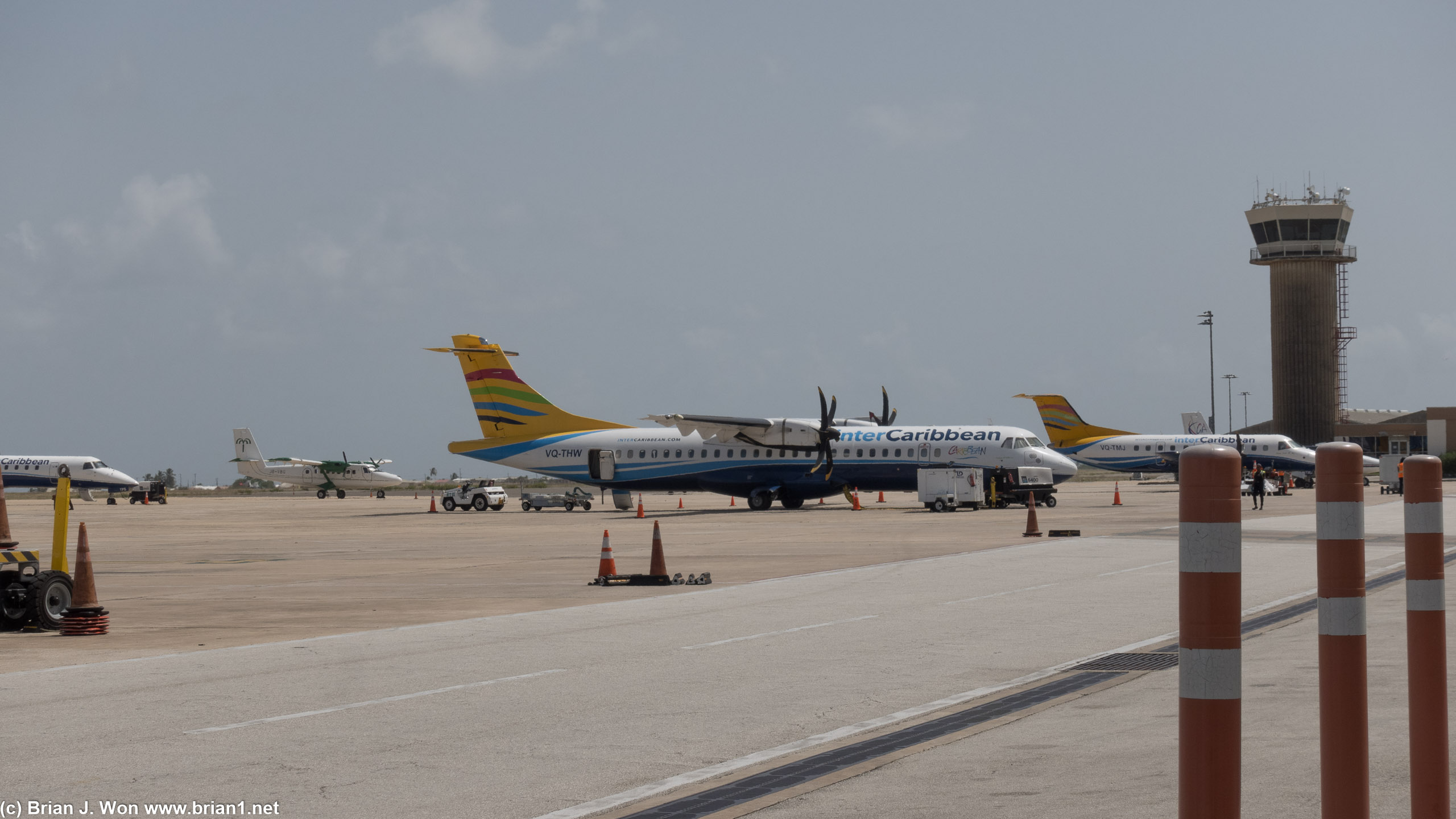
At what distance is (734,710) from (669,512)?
135 ft

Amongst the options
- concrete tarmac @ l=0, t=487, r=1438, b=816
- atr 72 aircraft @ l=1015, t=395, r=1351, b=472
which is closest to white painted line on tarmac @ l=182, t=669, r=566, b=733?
concrete tarmac @ l=0, t=487, r=1438, b=816

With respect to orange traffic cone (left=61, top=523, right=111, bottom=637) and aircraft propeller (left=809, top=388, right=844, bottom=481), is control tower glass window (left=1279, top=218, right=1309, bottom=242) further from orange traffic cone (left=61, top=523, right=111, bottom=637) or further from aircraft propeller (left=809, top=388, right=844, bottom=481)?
orange traffic cone (left=61, top=523, right=111, bottom=637)

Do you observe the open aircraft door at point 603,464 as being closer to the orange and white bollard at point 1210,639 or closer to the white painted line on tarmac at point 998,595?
the white painted line on tarmac at point 998,595

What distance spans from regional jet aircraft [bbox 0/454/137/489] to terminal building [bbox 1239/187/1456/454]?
81.4 metres

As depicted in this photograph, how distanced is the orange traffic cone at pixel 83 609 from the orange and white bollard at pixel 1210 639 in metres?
12.2

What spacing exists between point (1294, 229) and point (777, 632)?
98.1m

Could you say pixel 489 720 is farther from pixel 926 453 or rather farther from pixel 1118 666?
pixel 926 453

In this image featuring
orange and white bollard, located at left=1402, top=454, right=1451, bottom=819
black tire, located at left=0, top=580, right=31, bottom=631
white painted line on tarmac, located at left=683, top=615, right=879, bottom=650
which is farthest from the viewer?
black tire, located at left=0, top=580, right=31, bottom=631

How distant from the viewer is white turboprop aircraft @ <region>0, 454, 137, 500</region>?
7069 cm

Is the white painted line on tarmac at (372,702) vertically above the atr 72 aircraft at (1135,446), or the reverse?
the atr 72 aircraft at (1135,446)

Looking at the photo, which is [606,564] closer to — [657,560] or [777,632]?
[657,560]

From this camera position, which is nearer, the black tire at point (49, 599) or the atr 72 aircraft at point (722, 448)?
the black tire at point (49, 599)

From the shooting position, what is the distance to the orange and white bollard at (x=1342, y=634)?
168 inches

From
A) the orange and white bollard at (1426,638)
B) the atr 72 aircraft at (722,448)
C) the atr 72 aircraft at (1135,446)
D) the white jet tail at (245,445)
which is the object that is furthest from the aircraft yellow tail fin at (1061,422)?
the orange and white bollard at (1426,638)
